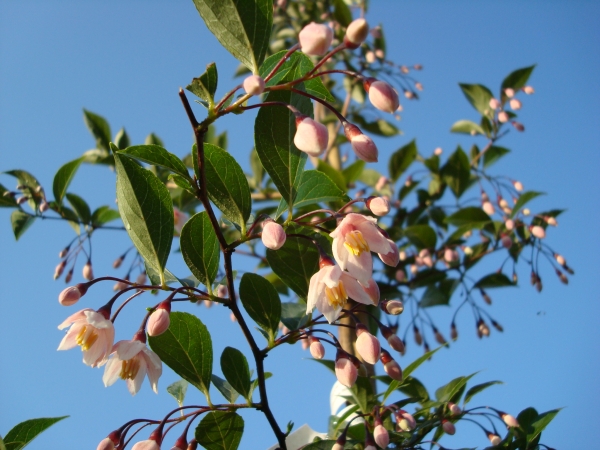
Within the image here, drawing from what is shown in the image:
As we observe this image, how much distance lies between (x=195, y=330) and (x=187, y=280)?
12 cm

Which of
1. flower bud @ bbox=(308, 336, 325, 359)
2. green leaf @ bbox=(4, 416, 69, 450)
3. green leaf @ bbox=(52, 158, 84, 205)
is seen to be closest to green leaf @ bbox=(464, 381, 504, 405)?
flower bud @ bbox=(308, 336, 325, 359)

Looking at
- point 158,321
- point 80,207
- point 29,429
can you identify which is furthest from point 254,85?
point 80,207

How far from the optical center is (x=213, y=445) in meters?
1.07

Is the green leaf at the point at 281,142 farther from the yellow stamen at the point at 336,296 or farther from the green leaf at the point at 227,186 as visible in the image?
the yellow stamen at the point at 336,296

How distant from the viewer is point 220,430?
107cm

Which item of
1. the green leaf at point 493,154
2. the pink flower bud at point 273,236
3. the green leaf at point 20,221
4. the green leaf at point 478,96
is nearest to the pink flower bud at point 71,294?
the pink flower bud at point 273,236

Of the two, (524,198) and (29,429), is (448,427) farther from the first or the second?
(524,198)

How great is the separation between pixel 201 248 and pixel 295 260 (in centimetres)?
24

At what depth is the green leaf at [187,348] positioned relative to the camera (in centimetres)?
112

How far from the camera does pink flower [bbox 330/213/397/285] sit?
0.99 meters

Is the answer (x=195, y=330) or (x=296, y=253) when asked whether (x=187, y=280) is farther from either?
(x=296, y=253)

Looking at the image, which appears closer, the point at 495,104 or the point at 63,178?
the point at 63,178

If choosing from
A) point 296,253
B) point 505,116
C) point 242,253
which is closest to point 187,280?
point 296,253

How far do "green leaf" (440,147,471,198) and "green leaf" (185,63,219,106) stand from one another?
6.55 ft
